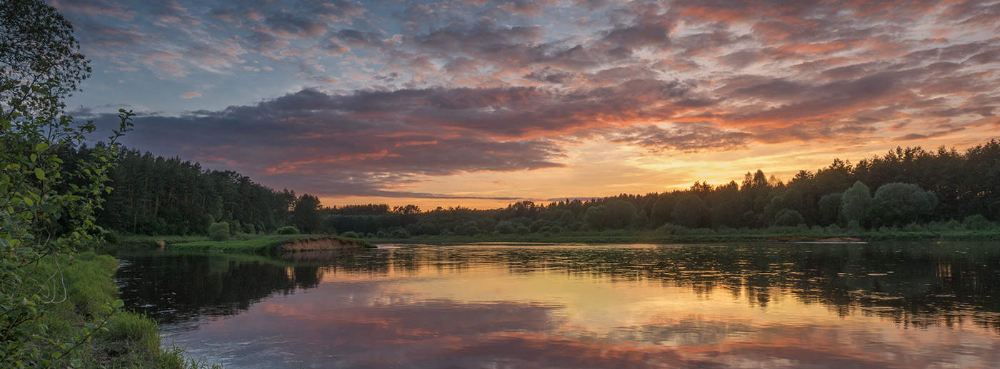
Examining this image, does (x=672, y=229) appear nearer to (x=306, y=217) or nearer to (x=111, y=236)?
(x=306, y=217)

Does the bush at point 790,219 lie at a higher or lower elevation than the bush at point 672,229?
higher

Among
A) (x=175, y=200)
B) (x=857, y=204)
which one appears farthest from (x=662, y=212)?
(x=175, y=200)

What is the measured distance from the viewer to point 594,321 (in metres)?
15.1

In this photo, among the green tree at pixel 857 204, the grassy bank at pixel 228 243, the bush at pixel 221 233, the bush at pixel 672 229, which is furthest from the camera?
the bush at pixel 672 229

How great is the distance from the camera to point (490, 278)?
28.8 meters

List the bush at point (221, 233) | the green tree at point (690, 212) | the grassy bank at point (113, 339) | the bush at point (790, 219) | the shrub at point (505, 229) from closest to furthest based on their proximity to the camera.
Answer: the grassy bank at point (113, 339) < the bush at point (221, 233) < the bush at point (790, 219) < the green tree at point (690, 212) < the shrub at point (505, 229)

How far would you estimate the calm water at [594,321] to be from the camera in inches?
433

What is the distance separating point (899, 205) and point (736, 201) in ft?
135

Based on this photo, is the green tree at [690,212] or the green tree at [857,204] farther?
the green tree at [690,212]

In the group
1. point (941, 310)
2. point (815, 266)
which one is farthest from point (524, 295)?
point (815, 266)

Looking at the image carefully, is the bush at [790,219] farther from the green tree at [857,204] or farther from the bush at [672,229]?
the bush at [672,229]

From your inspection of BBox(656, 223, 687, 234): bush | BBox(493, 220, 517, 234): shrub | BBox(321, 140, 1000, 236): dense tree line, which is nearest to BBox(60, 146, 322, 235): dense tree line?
BBox(321, 140, 1000, 236): dense tree line

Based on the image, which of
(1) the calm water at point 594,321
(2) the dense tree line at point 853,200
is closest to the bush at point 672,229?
(2) the dense tree line at point 853,200

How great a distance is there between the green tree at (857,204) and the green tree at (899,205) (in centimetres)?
123
